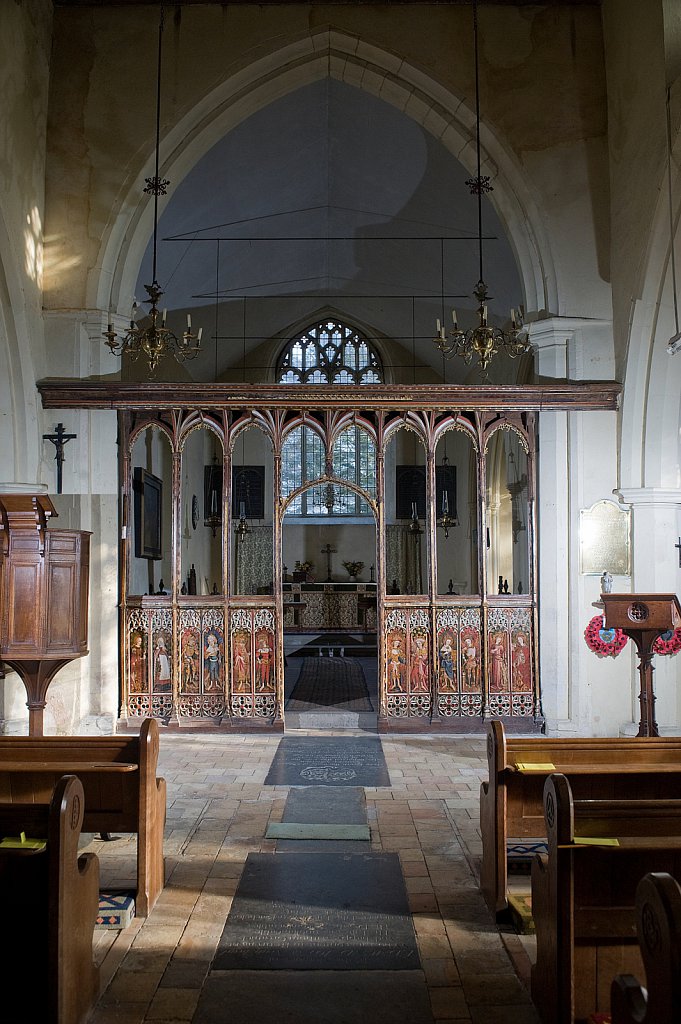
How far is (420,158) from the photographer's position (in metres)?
10.8

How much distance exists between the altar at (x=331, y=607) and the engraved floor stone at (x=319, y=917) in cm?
1157

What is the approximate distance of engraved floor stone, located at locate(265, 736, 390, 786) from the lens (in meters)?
6.45

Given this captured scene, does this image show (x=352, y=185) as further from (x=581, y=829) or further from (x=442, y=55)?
(x=581, y=829)

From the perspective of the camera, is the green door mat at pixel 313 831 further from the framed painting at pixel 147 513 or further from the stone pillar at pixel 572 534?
the framed painting at pixel 147 513

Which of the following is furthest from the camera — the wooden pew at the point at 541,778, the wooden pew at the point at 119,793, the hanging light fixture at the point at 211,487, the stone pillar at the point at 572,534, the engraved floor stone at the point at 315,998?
the hanging light fixture at the point at 211,487

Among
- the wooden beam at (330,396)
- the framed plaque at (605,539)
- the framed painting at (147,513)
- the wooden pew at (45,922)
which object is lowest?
the wooden pew at (45,922)

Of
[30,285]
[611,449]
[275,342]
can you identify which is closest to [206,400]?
[30,285]

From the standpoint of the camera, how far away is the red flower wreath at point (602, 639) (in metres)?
7.28

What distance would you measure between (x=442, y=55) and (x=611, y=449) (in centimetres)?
430

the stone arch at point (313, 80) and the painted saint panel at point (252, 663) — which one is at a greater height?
the stone arch at point (313, 80)

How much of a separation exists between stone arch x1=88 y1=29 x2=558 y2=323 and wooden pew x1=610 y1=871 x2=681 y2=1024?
7.24 meters

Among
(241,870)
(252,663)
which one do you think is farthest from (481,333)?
(241,870)

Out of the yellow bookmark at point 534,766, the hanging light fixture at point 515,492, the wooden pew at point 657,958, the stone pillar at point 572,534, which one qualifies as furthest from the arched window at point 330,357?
the wooden pew at point 657,958

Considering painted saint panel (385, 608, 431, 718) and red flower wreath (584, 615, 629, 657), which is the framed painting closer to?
painted saint panel (385, 608, 431, 718)
